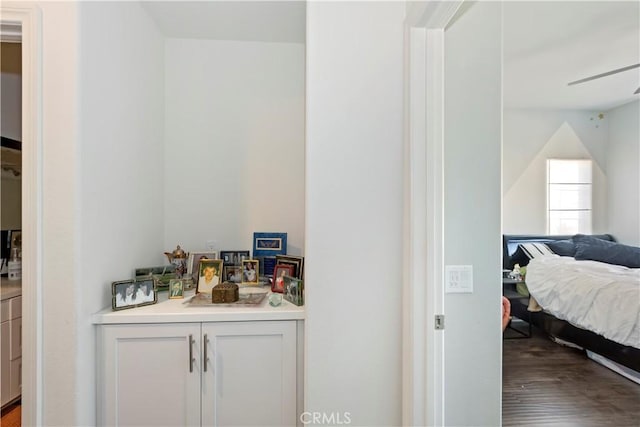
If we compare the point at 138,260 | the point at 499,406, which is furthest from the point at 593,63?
the point at 138,260

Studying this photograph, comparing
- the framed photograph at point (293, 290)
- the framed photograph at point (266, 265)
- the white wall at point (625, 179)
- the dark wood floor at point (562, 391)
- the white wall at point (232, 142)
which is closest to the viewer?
the framed photograph at point (293, 290)

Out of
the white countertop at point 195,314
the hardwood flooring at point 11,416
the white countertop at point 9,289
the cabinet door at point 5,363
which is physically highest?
the white countertop at point 195,314

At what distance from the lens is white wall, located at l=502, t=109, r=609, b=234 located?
236 centimetres

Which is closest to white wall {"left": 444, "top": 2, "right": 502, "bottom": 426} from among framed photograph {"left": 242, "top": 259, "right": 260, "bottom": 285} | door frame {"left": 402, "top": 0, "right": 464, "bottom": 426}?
door frame {"left": 402, "top": 0, "right": 464, "bottom": 426}

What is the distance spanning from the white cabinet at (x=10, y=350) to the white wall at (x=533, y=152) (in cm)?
396

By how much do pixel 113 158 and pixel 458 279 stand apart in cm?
181

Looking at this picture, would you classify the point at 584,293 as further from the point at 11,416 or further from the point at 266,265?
the point at 11,416

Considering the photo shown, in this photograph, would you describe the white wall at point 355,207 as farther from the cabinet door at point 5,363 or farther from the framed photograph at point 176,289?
the cabinet door at point 5,363

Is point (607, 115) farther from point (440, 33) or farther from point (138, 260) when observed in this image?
point (138, 260)

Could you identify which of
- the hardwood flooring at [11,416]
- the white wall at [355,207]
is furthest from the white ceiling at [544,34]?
the hardwood flooring at [11,416]

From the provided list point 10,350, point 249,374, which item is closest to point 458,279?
point 249,374

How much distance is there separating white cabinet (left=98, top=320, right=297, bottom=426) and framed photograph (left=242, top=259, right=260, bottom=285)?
0.43 m

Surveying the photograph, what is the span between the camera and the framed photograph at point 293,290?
1.44 metres

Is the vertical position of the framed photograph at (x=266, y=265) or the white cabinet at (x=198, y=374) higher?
the framed photograph at (x=266, y=265)
